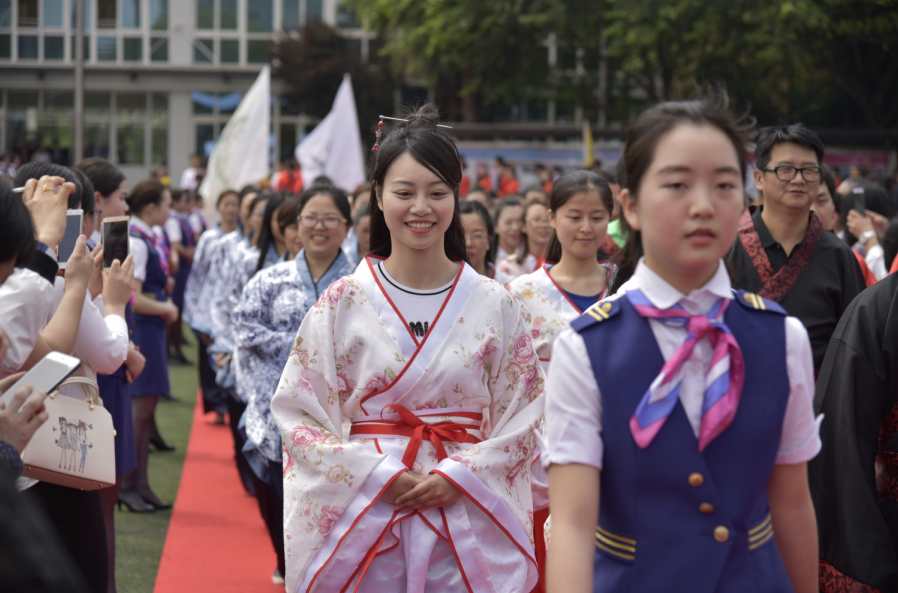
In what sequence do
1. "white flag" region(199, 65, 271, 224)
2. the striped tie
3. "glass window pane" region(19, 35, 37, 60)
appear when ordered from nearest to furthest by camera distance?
the striped tie
"white flag" region(199, 65, 271, 224)
"glass window pane" region(19, 35, 37, 60)

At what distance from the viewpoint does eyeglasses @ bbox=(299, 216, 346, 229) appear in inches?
178

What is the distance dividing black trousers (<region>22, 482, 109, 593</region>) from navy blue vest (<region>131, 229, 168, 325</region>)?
9.96ft

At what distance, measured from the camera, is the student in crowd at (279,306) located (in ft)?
14.7

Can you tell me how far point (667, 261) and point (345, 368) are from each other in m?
1.21

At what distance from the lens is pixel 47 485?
2.99 m

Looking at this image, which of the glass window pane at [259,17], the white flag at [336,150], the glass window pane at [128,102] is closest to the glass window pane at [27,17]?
the glass window pane at [128,102]

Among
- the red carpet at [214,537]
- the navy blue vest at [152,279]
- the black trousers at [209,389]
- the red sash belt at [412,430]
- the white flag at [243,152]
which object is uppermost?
the white flag at [243,152]

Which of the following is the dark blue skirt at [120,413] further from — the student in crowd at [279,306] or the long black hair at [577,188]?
the long black hair at [577,188]

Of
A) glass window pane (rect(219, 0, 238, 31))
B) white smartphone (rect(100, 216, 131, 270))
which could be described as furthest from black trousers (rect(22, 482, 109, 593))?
glass window pane (rect(219, 0, 238, 31))

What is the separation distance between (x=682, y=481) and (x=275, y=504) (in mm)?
3253

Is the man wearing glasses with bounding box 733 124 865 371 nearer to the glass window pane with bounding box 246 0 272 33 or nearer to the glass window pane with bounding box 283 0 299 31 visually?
the glass window pane with bounding box 283 0 299 31

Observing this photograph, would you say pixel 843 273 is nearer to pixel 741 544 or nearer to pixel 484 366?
pixel 484 366

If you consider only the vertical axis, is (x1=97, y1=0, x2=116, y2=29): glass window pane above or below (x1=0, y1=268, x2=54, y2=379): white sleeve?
above

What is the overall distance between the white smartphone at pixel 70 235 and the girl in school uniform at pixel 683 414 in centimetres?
190
